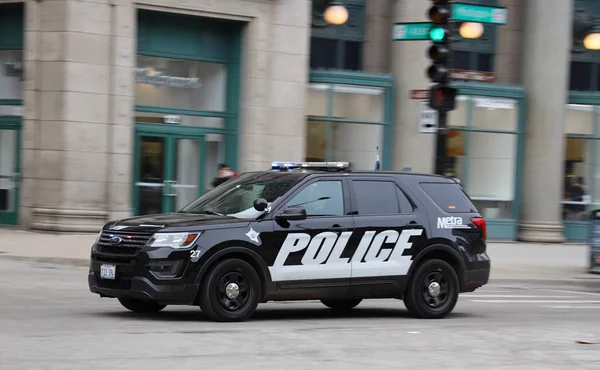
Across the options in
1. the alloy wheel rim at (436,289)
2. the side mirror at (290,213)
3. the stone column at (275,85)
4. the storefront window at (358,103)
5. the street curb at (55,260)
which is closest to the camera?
the side mirror at (290,213)

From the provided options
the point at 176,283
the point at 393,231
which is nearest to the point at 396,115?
the point at 393,231

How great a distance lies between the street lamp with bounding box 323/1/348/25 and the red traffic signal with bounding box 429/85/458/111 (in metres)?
9.35

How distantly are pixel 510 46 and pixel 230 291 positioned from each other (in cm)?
1884

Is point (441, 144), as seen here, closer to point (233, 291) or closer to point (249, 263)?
point (249, 263)

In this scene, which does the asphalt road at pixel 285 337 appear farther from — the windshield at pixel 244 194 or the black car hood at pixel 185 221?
the windshield at pixel 244 194

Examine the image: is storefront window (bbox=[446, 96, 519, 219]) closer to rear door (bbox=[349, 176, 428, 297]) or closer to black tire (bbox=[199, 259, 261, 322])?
rear door (bbox=[349, 176, 428, 297])

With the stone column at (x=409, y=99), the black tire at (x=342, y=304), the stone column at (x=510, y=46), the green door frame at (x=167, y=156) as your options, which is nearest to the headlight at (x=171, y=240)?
the black tire at (x=342, y=304)

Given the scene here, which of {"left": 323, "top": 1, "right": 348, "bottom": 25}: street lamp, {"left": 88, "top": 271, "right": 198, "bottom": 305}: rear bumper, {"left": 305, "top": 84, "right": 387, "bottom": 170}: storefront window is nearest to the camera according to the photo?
{"left": 88, "top": 271, "right": 198, "bottom": 305}: rear bumper

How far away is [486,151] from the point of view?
27297mm

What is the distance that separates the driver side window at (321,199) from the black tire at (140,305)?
1935mm

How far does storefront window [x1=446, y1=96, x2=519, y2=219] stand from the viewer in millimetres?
26906

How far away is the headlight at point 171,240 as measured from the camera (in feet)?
34.1

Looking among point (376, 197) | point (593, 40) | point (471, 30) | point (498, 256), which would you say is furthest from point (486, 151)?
point (376, 197)

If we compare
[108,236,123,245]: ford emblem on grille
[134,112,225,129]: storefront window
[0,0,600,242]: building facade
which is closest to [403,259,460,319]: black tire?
[108,236,123,245]: ford emblem on grille
